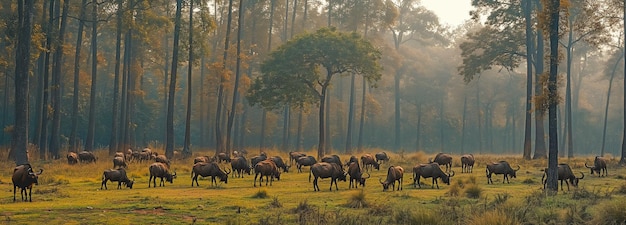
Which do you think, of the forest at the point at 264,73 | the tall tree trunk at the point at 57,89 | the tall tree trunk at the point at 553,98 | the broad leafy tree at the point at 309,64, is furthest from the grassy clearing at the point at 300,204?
the broad leafy tree at the point at 309,64

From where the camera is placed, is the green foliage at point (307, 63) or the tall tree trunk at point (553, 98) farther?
the green foliage at point (307, 63)

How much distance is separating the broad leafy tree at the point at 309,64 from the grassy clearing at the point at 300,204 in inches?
804

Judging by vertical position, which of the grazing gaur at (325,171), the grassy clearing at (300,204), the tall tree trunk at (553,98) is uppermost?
the tall tree trunk at (553,98)

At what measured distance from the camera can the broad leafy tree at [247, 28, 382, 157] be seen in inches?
1784

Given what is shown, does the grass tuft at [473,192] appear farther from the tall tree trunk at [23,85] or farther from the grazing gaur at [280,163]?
the tall tree trunk at [23,85]

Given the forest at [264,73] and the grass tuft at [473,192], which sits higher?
the forest at [264,73]

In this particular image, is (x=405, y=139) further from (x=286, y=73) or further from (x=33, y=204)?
(x=33, y=204)

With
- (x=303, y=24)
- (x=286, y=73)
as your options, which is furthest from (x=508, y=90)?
(x=286, y=73)

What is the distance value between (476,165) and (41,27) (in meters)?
27.7

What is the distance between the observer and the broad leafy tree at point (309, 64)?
4531 centimetres

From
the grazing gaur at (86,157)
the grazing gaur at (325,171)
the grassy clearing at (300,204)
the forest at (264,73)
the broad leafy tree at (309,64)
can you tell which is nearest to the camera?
the grassy clearing at (300,204)

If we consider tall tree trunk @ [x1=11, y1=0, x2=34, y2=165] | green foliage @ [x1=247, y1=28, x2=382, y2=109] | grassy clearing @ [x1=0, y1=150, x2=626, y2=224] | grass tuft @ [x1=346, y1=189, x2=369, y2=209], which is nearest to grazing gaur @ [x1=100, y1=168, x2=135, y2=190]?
grassy clearing @ [x1=0, y1=150, x2=626, y2=224]

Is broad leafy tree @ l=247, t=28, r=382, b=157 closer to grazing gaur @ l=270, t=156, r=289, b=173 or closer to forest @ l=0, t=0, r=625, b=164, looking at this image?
forest @ l=0, t=0, r=625, b=164

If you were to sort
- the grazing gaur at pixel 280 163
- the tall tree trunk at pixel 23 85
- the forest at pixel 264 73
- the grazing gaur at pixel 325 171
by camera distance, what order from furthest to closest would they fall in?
→ 1. the forest at pixel 264 73
2. the grazing gaur at pixel 280 163
3. the tall tree trunk at pixel 23 85
4. the grazing gaur at pixel 325 171
